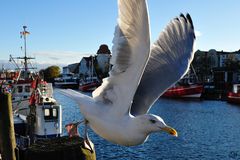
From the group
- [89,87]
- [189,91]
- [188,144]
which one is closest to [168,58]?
[188,144]

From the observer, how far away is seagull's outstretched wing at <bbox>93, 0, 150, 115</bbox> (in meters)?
3.57

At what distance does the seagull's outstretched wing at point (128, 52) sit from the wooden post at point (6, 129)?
2.42m

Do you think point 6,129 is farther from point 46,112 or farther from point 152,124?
point 46,112

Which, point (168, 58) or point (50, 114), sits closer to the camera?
point (168, 58)

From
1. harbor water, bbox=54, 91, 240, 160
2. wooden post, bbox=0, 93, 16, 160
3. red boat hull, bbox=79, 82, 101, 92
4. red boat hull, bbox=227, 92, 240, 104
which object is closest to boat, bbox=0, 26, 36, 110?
harbor water, bbox=54, 91, 240, 160

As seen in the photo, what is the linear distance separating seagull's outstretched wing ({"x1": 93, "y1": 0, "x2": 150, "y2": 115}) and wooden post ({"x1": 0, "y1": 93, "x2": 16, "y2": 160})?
2425mm

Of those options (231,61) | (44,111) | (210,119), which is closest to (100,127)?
(44,111)

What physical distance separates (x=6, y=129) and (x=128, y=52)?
282 cm

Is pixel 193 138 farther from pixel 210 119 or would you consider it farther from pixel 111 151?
pixel 210 119

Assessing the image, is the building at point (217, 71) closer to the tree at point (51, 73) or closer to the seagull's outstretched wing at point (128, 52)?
the tree at point (51, 73)

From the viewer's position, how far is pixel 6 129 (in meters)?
5.75

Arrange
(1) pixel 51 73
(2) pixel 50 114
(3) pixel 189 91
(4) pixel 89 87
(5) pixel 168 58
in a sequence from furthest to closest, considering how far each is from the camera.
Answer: (1) pixel 51 73, (4) pixel 89 87, (3) pixel 189 91, (2) pixel 50 114, (5) pixel 168 58

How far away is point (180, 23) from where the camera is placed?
16.7ft

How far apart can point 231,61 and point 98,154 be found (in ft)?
155
